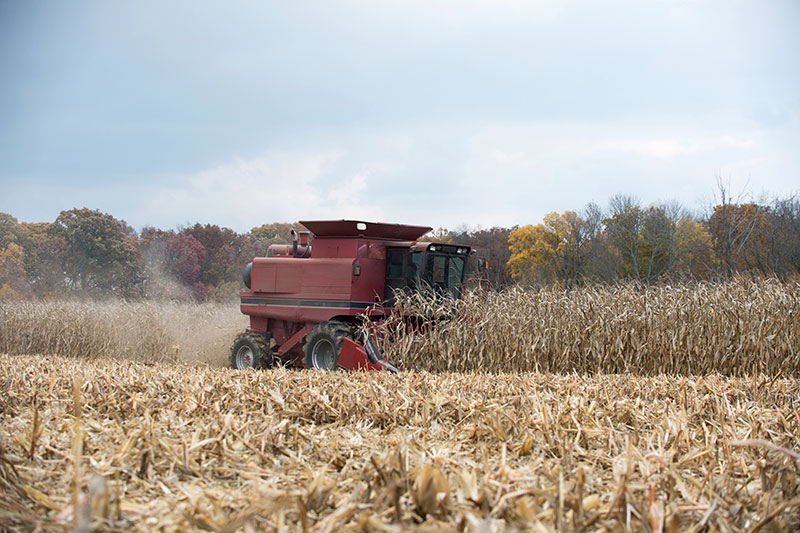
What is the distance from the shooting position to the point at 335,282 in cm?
918

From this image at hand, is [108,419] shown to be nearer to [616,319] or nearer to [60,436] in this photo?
[60,436]

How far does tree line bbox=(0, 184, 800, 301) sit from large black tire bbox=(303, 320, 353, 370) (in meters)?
16.4

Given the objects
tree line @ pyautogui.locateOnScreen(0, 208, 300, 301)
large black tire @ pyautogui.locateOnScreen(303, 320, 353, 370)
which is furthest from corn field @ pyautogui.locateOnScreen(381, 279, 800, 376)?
tree line @ pyautogui.locateOnScreen(0, 208, 300, 301)

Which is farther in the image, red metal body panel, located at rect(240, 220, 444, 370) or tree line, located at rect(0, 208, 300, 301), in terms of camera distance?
tree line, located at rect(0, 208, 300, 301)

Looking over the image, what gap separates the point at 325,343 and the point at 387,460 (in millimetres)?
7084

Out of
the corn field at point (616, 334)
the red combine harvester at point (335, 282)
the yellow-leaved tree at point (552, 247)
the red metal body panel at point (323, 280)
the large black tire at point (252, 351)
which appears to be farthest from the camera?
the yellow-leaved tree at point (552, 247)

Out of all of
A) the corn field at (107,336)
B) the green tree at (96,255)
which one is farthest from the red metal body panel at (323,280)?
the green tree at (96,255)

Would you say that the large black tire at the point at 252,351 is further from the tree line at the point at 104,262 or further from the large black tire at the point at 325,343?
the tree line at the point at 104,262

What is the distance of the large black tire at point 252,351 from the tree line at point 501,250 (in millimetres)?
15517

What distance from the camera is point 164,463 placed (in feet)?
6.66

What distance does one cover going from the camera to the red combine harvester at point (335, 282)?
8.94m

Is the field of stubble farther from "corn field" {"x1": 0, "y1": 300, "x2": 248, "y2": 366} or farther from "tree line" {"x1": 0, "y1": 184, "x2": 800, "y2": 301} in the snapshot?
"tree line" {"x1": 0, "y1": 184, "x2": 800, "y2": 301}

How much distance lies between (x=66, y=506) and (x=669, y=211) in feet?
132

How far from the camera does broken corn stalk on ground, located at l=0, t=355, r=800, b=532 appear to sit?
1.59m
